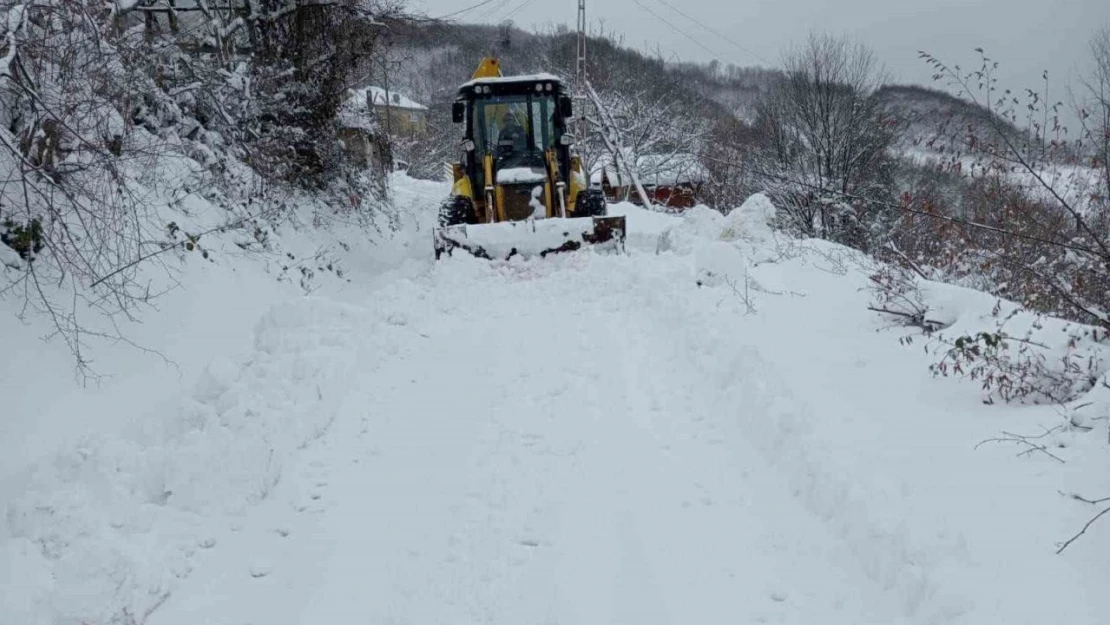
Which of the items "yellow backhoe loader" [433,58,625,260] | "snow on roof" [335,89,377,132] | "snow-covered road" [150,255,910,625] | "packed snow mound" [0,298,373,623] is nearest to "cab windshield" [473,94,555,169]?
"yellow backhoe loader" [433,58,625,260]

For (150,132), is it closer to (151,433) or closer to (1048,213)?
(151,433)

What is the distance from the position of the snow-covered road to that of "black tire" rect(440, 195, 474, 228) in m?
5.75

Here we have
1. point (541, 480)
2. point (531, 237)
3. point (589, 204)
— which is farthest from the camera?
point (589, 204)

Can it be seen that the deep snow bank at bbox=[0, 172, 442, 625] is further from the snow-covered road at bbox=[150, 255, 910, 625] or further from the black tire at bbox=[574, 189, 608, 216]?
the black tire at bbox=[574, 189, 608, 216]

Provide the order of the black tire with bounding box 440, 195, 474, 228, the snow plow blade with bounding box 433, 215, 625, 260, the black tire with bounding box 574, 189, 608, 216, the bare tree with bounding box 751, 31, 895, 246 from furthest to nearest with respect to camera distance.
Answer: the bare tree with bounding box 751, 31, 895, 246 → the black tire with bounding box 574, 189, 608, 216 → the black tire with bounding box 440, 195, 474, 228 → the snow plow blade with bounding box 433, 215, 625, 260

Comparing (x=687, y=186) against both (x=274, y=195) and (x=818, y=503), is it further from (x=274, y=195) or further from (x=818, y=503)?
(x=818, y=503)

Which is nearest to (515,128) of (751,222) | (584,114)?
(751,222)

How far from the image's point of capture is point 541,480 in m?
4.06

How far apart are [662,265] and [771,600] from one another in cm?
682

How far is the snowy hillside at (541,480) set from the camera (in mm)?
3029

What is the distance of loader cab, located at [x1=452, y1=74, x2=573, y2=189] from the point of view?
39.3 feet

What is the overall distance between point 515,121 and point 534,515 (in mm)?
9572

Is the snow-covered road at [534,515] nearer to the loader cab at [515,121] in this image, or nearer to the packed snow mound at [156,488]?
the packed snow mound at [156,488]

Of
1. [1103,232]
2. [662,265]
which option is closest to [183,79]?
[662,265]
